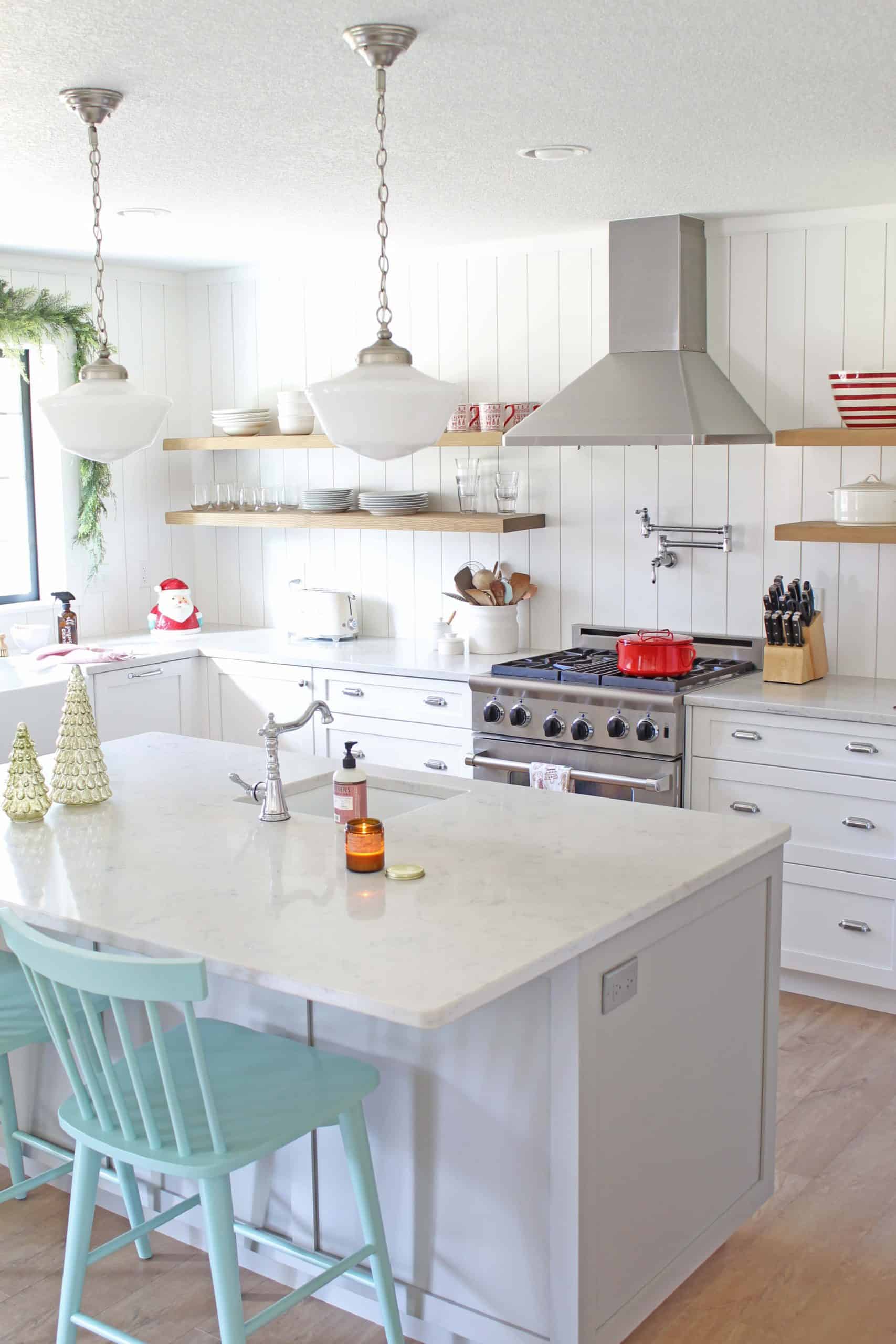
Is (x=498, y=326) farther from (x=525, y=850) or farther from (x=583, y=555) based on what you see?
(x=525, y=850)

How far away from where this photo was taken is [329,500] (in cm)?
555

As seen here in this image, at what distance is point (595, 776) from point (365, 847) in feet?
6.36

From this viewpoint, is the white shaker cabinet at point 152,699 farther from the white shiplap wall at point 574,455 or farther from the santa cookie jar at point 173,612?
the white shiplap wall at point 574,455

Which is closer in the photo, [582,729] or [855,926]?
[855,926]

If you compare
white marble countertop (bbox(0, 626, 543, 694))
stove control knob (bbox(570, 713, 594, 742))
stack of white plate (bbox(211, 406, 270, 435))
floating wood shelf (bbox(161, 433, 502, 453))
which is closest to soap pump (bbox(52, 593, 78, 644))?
white marble countertop (bbox(0, 626, 543, 694))

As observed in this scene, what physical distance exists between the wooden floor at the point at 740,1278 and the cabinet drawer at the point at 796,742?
3.55 feet

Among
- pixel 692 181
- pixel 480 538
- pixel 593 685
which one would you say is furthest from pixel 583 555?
pixel 692 181

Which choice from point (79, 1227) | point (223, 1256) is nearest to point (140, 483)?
point (79, 1227)

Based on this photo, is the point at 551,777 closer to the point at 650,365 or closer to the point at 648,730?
the point at 648,730

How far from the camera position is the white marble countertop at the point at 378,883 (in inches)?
82.0

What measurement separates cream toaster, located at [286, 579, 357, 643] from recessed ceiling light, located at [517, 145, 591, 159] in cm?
239

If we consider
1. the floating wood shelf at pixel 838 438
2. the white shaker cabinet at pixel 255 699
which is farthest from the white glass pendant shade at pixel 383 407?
the white shaker cabinet at pixel 255 699

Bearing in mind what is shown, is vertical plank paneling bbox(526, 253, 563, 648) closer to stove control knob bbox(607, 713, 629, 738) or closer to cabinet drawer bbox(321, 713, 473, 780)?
cabinet drawer bbox(321, 713, 473, 780)

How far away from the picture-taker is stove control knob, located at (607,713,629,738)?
4.33 m
